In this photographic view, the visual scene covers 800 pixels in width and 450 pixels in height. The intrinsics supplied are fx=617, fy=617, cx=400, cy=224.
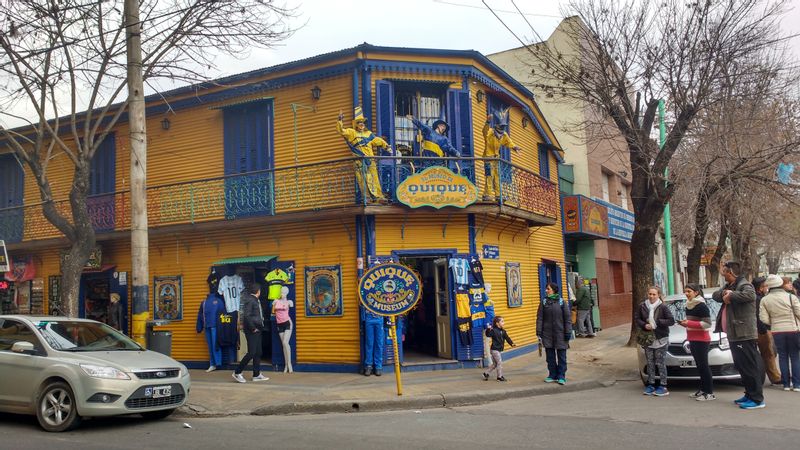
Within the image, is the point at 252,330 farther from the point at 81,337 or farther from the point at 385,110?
the point at 385,110

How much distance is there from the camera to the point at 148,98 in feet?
50.1

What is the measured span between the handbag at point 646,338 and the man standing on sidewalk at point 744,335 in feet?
3.70

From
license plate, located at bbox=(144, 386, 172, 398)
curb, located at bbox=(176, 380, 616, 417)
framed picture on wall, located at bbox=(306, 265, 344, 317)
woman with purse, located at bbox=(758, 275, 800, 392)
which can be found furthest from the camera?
framed picture on wall, located at bbox=(306, 265, 344, 317)

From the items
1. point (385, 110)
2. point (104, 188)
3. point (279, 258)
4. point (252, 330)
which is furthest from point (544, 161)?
point (104, 188)

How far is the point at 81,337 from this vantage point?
8750 mm

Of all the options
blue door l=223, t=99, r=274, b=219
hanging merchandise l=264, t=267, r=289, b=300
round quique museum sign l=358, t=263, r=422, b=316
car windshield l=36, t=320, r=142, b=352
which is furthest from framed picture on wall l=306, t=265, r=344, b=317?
car windshield l=36, t=320, r=142, b=352

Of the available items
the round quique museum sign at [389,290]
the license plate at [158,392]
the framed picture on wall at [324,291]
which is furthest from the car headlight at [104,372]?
the framed picture on wall at [324,291]

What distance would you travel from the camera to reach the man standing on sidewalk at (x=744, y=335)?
8.36 meters

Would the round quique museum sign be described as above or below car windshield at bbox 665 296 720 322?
above

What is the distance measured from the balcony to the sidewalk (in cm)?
322

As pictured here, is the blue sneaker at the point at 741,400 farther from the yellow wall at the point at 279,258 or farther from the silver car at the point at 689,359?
the yellow wall at the point at 279,258

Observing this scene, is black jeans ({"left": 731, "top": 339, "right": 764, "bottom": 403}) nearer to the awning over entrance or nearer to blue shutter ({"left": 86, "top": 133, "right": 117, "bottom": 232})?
the awning over entrance

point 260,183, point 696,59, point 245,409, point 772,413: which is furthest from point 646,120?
point 245,409

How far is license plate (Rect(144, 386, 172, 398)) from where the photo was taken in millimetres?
8022
